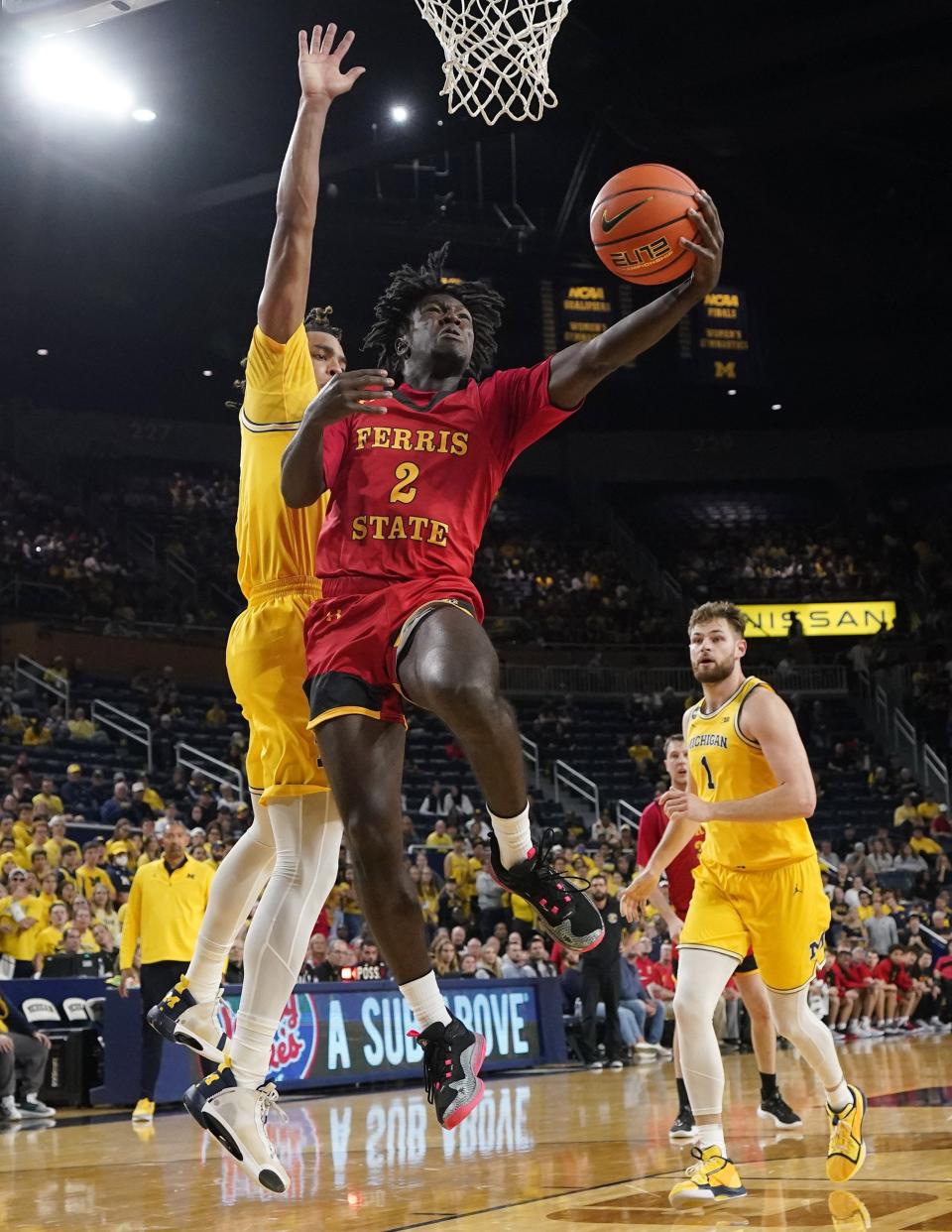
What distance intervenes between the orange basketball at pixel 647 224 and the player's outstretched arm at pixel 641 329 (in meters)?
0.06

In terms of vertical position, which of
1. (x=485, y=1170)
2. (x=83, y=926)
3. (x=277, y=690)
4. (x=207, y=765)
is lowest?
(x=485, y=1170)

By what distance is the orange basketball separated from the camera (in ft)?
15.0

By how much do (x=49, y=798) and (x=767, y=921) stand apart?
11.8m

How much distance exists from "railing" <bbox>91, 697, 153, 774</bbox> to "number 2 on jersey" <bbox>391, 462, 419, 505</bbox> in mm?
16368

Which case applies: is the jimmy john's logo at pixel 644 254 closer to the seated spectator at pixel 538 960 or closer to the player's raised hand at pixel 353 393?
the player's raised hand at pixel 353 393

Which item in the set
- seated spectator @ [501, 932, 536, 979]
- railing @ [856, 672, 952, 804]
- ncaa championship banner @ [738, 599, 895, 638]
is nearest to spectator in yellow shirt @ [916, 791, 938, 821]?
railing @ [856, 672, 952, 804]

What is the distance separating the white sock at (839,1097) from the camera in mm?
6031

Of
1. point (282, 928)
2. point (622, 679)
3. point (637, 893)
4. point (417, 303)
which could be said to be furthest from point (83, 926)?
point (622, 679)

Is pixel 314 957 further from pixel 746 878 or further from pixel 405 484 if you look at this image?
pixel 405 484

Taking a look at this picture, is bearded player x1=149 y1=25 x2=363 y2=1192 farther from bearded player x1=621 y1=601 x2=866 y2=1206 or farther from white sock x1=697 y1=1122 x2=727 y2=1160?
white sock x1=697 y1=1122 x2=727 y2=1160

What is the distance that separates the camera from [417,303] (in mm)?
4816

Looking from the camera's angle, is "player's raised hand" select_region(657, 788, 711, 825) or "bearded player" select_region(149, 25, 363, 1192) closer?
"bearded player" select_region(149, 25, 363, 1192)

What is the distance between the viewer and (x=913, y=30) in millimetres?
21406

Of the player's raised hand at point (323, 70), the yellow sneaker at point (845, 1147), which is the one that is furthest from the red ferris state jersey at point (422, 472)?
the yellow sneaker at point (845, 1147)
